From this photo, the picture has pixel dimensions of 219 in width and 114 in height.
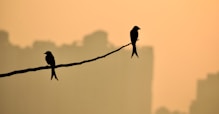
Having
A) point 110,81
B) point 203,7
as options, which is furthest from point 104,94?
point 203,7

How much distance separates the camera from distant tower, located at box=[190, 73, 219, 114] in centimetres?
155

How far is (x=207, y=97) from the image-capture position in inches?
61.7

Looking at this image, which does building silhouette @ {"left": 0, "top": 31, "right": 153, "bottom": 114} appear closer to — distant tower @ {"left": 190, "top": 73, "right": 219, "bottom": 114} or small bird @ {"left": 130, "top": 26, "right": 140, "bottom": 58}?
small bird @ {"left": 130, "top": 26, "right": 140, "bottom": 58}

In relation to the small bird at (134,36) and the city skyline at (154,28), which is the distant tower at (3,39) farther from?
the small bird at (134,36)

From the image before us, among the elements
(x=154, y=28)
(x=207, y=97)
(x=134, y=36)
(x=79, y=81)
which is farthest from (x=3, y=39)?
(x=207, y=97)

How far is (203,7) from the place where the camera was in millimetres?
1574

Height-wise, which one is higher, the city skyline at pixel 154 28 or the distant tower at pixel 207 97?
the city skyline at pixel 154 28

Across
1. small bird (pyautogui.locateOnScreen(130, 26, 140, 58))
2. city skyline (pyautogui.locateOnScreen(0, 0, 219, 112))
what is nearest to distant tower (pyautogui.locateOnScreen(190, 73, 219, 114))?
city skyline (pyautogui.locateOnScreen(0, 0, 219, 112))

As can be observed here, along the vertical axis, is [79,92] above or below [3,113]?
above

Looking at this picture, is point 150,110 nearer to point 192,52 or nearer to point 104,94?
point 104,94

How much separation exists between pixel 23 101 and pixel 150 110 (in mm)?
661

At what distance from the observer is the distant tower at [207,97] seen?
1553mm

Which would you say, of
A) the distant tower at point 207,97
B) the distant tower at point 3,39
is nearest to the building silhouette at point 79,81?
the distant tower at point 3,39

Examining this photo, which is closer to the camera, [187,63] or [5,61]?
[5,61]
